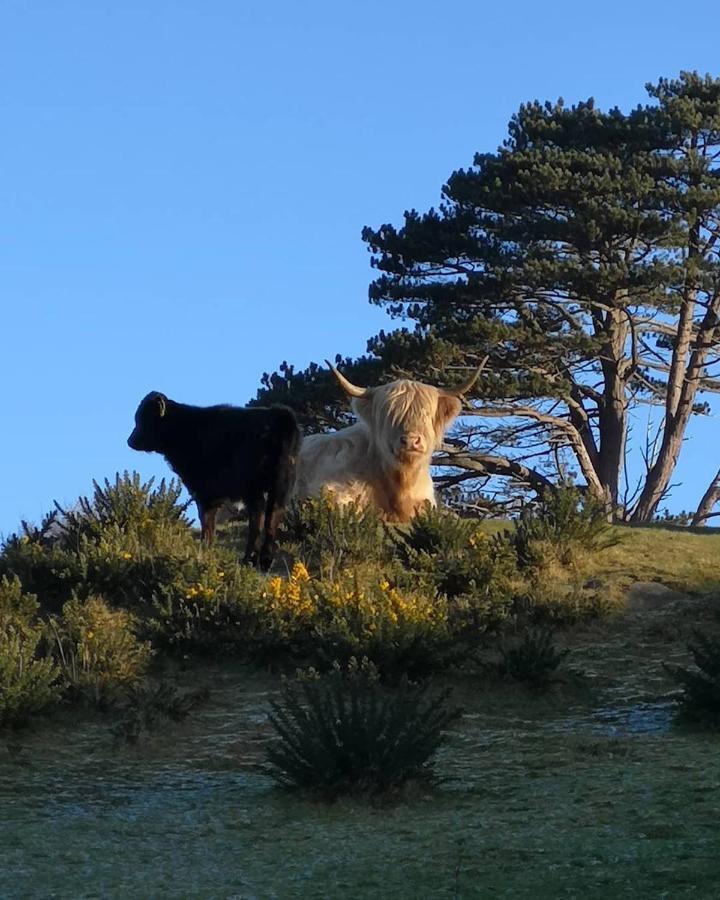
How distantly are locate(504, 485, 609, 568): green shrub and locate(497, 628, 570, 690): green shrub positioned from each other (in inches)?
116

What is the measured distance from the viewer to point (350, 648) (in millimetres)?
10281

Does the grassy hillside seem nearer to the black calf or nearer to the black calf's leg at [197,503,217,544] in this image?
the black calf's leg at [197,503,217,544]

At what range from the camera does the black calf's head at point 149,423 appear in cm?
1435

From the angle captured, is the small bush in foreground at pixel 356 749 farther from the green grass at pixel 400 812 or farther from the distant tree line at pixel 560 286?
the distant tree line at pixel 560 286

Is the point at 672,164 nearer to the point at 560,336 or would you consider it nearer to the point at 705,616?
the point at 560,336

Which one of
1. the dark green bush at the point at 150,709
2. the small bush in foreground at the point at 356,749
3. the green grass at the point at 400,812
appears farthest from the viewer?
the dark green bush at the point at 150,709

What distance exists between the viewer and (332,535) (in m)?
13.4

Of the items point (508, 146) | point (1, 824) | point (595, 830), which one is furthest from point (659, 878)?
point (508, 146)

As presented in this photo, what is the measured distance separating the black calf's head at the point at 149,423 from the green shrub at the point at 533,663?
16.5ft

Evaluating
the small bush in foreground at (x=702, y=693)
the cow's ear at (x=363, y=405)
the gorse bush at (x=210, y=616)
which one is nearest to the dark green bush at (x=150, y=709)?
the gorse bush at (x=210, y=616)

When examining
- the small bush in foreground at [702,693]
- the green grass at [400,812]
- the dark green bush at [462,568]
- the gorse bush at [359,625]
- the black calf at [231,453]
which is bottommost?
the green grass at [400,812]

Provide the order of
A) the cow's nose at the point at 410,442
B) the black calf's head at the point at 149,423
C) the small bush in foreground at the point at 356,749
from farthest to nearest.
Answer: the cow's nose at the point at 410,442, the black calf's head at the point at 149,423, the small bush in foreground at the point at 356,749

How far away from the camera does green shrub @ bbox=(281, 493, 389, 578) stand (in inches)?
517

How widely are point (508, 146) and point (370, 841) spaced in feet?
85.7
